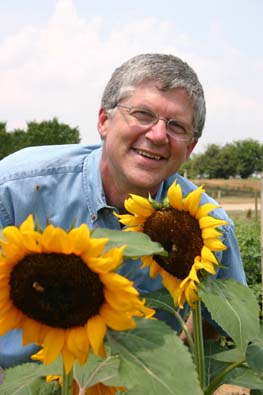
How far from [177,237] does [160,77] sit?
2.69 feet

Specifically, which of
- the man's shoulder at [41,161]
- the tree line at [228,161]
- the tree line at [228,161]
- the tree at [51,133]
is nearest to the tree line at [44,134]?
the tree at [51,133]

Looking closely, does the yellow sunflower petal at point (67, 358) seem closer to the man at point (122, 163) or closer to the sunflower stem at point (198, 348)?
the sunflower stem at point (198, 348)

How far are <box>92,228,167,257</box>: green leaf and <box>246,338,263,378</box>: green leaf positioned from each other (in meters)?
0.38

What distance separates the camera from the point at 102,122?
202cm

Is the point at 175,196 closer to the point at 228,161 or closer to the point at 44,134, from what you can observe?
the point at 44,134

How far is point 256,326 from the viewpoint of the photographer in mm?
995

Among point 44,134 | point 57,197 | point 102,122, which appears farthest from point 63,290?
point 44,134

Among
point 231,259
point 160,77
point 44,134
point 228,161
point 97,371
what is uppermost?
point 160,77

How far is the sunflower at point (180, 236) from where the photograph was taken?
1.03 metres

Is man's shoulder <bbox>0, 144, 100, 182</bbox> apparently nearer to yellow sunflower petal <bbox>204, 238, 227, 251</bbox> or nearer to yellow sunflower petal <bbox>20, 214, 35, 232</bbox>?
yellow sunflower petal <bbox>204, 238, 227, 251</bbox>

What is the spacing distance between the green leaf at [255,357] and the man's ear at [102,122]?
3.45ft

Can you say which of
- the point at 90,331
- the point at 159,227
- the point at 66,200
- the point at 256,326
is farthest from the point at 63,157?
the point at 90,331

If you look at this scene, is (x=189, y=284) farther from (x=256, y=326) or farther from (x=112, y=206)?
(x=112, y=206)

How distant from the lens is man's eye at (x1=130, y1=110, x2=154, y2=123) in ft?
5.68
